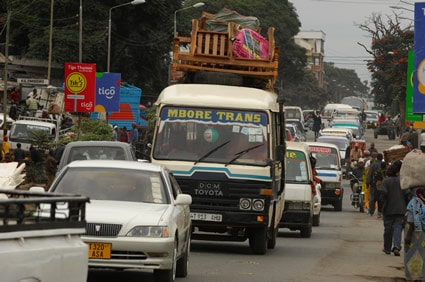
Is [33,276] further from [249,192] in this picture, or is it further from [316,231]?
[316,231]

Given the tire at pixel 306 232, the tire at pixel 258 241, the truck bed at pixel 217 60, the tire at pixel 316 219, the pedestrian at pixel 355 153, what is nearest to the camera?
the tire at pixel 258 241

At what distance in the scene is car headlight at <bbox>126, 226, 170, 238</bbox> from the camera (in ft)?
45.5

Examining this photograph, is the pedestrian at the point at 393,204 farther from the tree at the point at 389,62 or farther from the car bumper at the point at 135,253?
the tree at the point at 389,62

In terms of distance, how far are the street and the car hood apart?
1.24 metres

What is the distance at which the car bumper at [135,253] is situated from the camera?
45.2 feet

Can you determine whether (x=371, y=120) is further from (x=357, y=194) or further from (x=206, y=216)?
(x=206, y=216)

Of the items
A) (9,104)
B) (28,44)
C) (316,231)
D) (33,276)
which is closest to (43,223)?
(33,276)

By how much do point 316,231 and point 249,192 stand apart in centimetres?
942

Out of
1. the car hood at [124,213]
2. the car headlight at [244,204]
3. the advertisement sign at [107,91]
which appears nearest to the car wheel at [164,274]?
the car hood at [124,213]

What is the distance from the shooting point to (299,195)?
26359 mm

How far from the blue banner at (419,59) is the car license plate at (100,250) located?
13396 millimetres

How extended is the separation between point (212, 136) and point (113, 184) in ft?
17.7

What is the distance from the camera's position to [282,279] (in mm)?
16500

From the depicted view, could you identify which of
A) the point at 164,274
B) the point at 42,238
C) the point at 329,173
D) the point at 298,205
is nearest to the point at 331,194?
the point at 329,173
